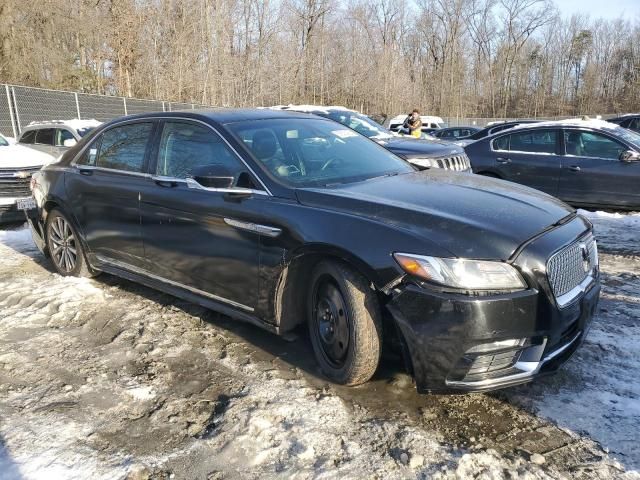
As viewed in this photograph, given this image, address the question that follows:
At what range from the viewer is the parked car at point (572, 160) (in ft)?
26.2

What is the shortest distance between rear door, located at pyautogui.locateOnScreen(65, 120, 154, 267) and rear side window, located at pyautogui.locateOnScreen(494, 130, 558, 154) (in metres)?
6.71

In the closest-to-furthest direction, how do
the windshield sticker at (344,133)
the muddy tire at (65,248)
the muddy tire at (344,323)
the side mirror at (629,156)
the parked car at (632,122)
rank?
the muddy tire at (344,323) → the windshield sticker at (344,133) → the muddy tire at (65,248) → the side mirror at (629,156) → the parked car at (632,122)

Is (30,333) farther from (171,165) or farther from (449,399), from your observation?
(449,399)

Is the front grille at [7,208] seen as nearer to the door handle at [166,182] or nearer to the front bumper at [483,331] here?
the door handle at [166,182]

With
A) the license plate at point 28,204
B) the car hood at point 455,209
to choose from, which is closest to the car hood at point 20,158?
the license plate at point 28,204

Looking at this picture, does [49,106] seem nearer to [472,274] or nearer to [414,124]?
[414,124]

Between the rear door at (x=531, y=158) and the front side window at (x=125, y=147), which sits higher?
the front side window at (x=125, y=147)

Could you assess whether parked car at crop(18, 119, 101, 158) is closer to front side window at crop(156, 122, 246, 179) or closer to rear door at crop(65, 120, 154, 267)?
rear door at crop(65, 120, 154, 267)

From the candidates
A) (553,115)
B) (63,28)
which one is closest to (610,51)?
(553,115)

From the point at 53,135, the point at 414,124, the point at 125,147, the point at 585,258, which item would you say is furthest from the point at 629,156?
the point at 53,135

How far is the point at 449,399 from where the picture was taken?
314 centimetres

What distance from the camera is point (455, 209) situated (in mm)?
3078

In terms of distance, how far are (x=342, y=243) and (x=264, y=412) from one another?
1.03 metres

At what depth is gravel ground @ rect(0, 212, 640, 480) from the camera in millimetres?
2568
